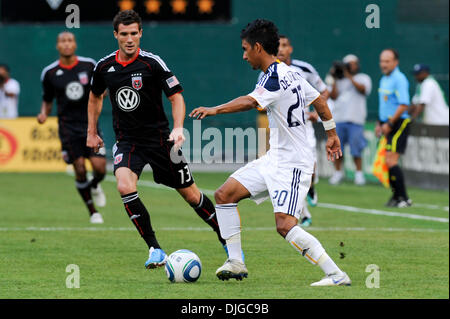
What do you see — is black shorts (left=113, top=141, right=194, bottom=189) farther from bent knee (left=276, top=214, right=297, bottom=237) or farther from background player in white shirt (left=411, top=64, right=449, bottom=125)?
background player in white shirt (left=411, top=64, right=449, bottom=125)

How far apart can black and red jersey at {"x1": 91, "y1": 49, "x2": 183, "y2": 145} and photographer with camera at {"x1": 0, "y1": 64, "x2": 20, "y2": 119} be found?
48.2 ft

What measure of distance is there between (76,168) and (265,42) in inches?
237

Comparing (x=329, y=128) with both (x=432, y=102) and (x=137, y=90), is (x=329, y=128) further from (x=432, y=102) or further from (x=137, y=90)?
(x=432, y=102)

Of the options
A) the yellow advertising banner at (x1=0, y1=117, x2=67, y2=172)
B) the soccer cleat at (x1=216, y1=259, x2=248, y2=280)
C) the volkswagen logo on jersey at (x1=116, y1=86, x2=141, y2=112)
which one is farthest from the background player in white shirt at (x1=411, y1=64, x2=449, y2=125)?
the soccer cleat at (x1=216, y1=259, x2=248, y2=280)

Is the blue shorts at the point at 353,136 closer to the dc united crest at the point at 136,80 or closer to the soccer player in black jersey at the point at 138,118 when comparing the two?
the soccer player in black jersey at the point at 138,118

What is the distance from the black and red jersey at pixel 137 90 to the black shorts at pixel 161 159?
6cm

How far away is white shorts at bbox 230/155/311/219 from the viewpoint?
7945 mm

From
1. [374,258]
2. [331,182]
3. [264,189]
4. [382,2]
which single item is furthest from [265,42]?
[382,2]

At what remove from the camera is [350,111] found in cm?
2041

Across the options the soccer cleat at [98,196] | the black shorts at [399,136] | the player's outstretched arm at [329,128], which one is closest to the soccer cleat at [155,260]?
the player's outstretched arm at [329,128]

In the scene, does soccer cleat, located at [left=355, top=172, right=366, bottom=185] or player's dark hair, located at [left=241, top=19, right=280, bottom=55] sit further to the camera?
soccer cleat, located at [left=355, top=172, right=366, bottom=185]

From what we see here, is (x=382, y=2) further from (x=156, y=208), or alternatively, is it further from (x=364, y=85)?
(x=156, y=208)

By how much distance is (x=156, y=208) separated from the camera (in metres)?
15.7

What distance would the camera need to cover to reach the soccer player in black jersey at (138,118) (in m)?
8.98
